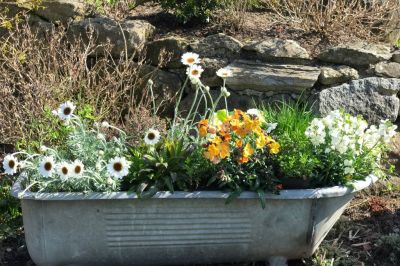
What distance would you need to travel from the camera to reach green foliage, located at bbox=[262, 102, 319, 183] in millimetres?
3086

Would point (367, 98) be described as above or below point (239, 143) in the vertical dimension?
below

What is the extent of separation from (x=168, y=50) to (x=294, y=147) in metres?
1.59

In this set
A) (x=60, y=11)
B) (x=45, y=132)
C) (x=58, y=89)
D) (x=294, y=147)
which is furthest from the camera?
(x=60, y=11)

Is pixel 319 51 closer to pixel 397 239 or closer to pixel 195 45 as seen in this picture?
pixel 195 45

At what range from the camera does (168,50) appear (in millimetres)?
4418

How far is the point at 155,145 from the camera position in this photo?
3.22 metres

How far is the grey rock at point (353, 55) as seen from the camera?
4215 millimetres

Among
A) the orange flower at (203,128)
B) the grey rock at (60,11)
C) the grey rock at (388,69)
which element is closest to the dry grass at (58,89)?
the grey rock at (60,11)

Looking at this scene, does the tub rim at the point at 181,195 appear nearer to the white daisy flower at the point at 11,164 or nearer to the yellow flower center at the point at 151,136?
the white daisy flower at the point at 11,164

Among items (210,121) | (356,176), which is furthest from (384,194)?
(210,121)

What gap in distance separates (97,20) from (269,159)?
6.82 feet

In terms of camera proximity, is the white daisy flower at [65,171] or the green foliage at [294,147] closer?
the white daisy flower at [65,171]

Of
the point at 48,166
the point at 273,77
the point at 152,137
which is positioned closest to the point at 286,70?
the point at 273,77

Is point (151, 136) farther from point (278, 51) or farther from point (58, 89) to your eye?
point (278, 51)
